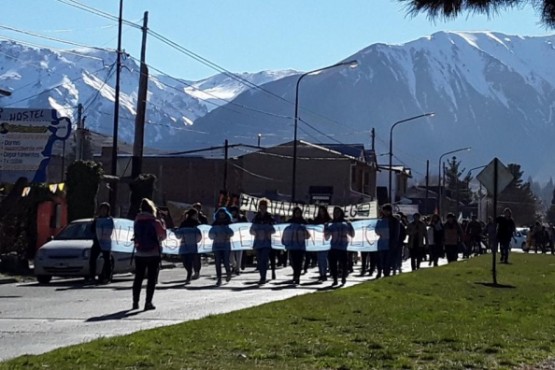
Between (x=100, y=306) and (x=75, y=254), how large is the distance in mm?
7127

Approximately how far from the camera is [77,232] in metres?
26.4

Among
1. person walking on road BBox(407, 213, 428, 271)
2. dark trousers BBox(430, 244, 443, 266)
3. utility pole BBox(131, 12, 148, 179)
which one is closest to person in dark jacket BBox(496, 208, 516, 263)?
dark trousers BBox(430, 244, 443, 266)

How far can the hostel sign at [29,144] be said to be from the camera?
34.7 metres

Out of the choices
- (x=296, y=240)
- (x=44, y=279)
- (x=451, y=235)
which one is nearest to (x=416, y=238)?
(x=451, y=235)

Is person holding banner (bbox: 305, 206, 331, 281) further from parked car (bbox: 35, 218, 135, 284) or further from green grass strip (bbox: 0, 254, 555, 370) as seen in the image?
green grass strip (bbox: 0, 254, 555, 370)

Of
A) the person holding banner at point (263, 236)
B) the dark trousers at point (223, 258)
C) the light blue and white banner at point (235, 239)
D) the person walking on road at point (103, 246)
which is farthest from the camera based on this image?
the light blue and white banner at point (235, 239)

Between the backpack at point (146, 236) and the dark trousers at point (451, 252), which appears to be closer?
the backpack at point (146, 236)

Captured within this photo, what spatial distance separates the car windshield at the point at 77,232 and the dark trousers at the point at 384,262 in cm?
677

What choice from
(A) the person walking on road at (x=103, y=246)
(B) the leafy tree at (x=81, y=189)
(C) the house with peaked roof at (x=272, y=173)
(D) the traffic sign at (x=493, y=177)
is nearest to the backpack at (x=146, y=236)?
(A) the person walking on road at (x=103, y=246)

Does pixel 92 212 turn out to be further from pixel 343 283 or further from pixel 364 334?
pixel 364 334

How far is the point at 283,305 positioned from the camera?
A: 16.2m

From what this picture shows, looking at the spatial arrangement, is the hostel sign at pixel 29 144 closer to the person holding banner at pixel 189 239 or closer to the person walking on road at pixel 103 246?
the person holding banner at pixel 189 239

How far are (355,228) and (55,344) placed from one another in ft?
50.1

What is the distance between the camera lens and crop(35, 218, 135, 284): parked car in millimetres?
24625
